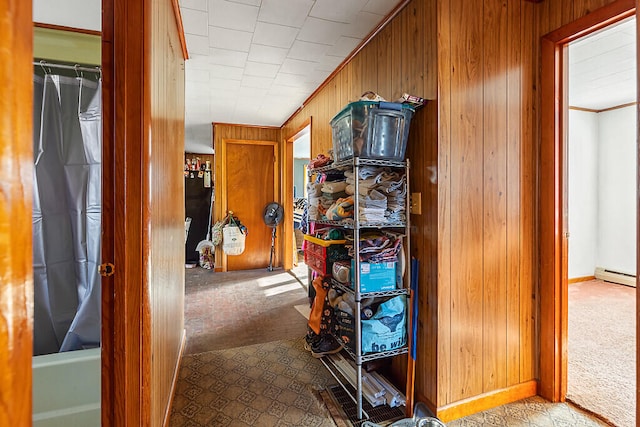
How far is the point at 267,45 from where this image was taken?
2586 millimetres

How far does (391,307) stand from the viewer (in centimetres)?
181

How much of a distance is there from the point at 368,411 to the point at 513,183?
5.48ft

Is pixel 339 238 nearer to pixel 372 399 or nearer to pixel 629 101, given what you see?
pixel 372 399

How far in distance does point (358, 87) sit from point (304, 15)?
0.73m

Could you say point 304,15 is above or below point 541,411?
above

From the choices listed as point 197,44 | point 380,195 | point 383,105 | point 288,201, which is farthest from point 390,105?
point 288,201

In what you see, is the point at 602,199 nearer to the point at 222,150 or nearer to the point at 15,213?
the point at 222,150

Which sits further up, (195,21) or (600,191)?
(195,21)

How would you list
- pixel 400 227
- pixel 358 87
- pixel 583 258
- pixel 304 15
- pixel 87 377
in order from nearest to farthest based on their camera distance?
1. pixel 87 377
2. pixel 400 227
3. pixel 304 15
4. pixel 358 87
5. pixel 583 258

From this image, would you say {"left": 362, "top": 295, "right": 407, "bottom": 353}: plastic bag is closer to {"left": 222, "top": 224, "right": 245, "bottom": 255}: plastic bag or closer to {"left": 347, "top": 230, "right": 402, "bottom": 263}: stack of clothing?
{"left": 347, "top": 230, "right": 402, "bottom": 263}: stack of clothing

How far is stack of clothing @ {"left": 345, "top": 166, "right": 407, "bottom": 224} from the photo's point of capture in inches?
70.3

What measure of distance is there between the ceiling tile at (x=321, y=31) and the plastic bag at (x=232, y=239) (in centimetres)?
337

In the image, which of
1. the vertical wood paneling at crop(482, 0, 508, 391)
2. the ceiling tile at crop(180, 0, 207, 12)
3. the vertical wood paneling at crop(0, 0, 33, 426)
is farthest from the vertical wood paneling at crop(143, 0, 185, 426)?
the vertical wood paneling at crop(482, 0, 508, 391)

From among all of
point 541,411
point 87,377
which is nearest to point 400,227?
point 541,411
